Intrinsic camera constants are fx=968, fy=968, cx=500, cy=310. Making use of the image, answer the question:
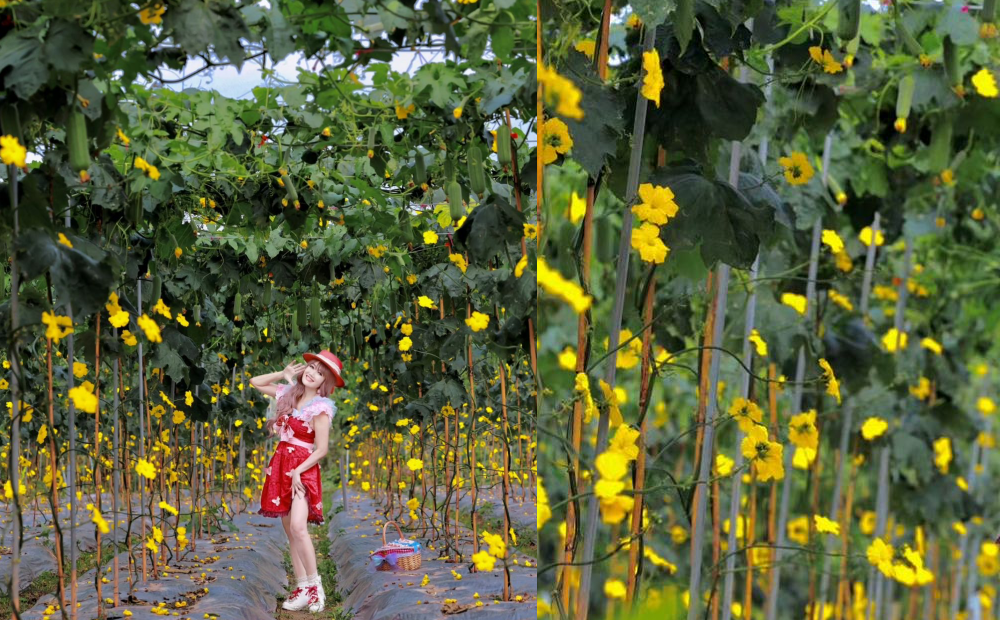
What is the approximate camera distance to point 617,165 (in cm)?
104

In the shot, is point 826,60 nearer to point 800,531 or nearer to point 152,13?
point 800,531

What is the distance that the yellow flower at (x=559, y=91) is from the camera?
2.56ft

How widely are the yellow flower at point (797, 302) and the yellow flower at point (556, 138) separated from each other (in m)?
0.24

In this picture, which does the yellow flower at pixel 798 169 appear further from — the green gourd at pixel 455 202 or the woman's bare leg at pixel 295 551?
the woman's bare leg at pixel 295 551

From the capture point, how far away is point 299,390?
5.29 meters

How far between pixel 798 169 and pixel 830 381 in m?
0.23

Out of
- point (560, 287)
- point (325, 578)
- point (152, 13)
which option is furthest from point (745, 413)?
point (325, 578)

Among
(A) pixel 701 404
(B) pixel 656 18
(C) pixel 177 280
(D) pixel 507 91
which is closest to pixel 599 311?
(A) pixel 701 404

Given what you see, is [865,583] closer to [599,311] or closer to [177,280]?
[599,311]

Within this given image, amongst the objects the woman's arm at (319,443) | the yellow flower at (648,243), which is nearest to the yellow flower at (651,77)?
the yellow flower at (648,243)

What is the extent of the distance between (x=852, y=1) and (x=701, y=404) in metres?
0.52

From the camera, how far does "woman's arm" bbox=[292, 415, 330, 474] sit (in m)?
4.84

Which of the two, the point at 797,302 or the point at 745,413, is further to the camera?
the point at 745,413

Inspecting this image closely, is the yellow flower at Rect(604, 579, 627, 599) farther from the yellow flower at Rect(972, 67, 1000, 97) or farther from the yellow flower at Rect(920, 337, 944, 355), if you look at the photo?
the yellow flower at Rect(972, 67, 1000, 97)
